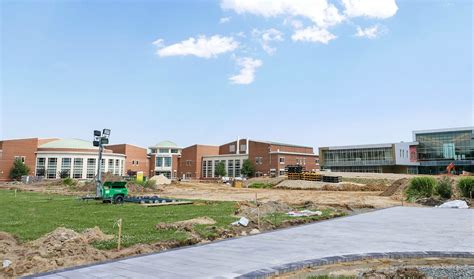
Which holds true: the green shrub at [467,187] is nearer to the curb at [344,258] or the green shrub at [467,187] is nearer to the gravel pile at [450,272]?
the curb at [344,258]

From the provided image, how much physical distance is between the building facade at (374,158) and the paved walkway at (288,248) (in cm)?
6415

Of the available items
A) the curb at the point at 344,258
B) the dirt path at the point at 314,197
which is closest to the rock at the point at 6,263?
the curb at the point at 344,258

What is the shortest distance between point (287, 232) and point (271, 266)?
5100 mm

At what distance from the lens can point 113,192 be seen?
25.8m

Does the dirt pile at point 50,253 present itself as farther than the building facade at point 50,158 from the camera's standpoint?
No

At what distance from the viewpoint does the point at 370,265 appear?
8094mm

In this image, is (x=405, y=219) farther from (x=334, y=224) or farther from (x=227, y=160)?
(x=227, y=160)

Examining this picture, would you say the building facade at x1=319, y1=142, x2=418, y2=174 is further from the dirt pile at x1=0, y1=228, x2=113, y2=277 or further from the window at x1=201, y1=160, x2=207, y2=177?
the dirt pile at x1=0, y1=228, x2=113, y2=277

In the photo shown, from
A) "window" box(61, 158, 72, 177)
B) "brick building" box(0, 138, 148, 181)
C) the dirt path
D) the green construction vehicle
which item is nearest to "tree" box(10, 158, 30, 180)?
"brick building" box(0, 138, 148, 181)

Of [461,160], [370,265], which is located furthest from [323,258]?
[461,160]

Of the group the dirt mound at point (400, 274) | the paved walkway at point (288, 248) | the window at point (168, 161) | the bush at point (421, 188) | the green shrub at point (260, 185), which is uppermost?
the window at point (168, 161)

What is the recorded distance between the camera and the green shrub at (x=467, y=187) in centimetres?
2572

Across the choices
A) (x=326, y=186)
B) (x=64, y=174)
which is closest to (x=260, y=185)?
(x=326, y=186)

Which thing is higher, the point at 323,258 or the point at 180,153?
the point at 180,153
